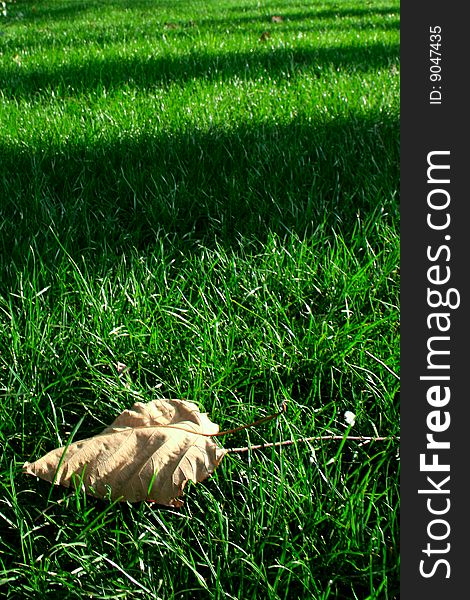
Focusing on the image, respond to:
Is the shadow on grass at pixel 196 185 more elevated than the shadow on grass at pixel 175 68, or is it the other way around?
the shadow on grass at pixel 175 68

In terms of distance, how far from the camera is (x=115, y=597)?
973 millimetres

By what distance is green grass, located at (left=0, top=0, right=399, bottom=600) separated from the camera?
1.05m

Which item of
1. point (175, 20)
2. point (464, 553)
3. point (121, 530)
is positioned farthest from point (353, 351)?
point (175, 20)

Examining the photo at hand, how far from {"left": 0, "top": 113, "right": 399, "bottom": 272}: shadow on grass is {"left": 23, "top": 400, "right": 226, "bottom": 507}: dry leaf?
85 centimetres

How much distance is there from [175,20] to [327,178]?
6.00 metres

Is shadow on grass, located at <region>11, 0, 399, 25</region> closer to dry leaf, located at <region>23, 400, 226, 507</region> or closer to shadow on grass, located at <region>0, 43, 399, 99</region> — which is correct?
shadow on grass, located at <region>0, 43, 399, 99</region>

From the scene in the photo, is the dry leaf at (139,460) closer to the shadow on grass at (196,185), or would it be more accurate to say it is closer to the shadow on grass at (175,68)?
the shadow on grass at (196,185)

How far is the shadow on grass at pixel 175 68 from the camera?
3.83 metres

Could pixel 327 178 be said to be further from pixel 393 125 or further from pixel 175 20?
pixel 175 20

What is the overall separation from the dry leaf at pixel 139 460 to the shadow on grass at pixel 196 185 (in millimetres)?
845

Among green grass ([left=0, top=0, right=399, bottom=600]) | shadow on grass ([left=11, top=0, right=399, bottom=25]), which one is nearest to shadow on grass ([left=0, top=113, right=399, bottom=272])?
green grass ([left=0, top=0, right=399, bottom=600])

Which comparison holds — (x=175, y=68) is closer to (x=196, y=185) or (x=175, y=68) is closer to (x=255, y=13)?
(x=196, y=185)

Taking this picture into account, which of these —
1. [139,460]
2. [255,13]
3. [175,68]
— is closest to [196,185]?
Answer: [139,460]

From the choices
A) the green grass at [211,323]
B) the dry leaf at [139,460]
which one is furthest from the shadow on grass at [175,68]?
the dry leaf at [139,460]
